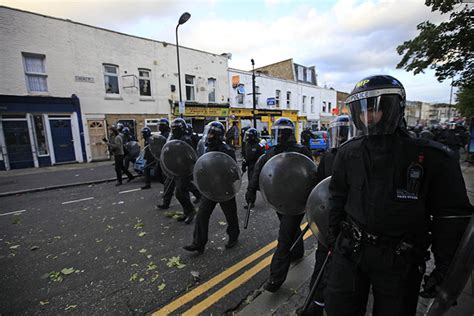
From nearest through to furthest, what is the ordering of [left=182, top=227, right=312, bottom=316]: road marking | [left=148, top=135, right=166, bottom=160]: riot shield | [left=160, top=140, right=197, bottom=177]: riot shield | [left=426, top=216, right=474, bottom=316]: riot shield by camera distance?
[left=426, top=216, right=474, bottom=316]: riot shield < [left=182, top=227, right=312, bottom=316]: road marking < [left=160, top=140, right=197, bottom=177]: riot shield < [left=148, top=135, right=166, bottom=160]: riot shield

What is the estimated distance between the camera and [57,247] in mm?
3691

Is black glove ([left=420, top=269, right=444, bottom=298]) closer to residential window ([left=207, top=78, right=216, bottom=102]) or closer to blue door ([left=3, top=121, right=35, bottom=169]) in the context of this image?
blue door ([left=3, top=121, right=35, bottom=169])

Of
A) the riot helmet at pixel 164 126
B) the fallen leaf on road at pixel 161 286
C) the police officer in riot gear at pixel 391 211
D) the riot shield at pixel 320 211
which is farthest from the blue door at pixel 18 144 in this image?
the police officer in riot gear at pixel 391 211

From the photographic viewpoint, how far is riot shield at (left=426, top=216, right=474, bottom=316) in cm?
118

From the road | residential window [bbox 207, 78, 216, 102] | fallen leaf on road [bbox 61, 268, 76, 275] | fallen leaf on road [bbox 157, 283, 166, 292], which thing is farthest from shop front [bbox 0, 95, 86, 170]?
fallen leaf on road [bbox 157, 283, 166, 292]

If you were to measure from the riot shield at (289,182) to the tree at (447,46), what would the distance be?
7.00m

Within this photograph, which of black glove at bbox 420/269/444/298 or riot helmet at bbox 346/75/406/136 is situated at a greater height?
riot helmet at bbox 346/75/406/136

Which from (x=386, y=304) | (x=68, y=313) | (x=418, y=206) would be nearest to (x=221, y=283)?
(x=68, y=313)

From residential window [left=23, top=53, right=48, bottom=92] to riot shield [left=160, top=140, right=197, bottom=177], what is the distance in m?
11.5

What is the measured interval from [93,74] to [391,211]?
15.1 meters

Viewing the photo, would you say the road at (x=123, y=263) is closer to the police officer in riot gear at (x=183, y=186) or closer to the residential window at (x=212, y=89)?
the police officer in riot gear at (x=183, y=186)

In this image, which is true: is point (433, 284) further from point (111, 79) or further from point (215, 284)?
point (111, 79)

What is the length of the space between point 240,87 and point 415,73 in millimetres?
13419

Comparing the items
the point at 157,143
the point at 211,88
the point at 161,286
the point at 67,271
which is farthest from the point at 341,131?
the point at 211,88
